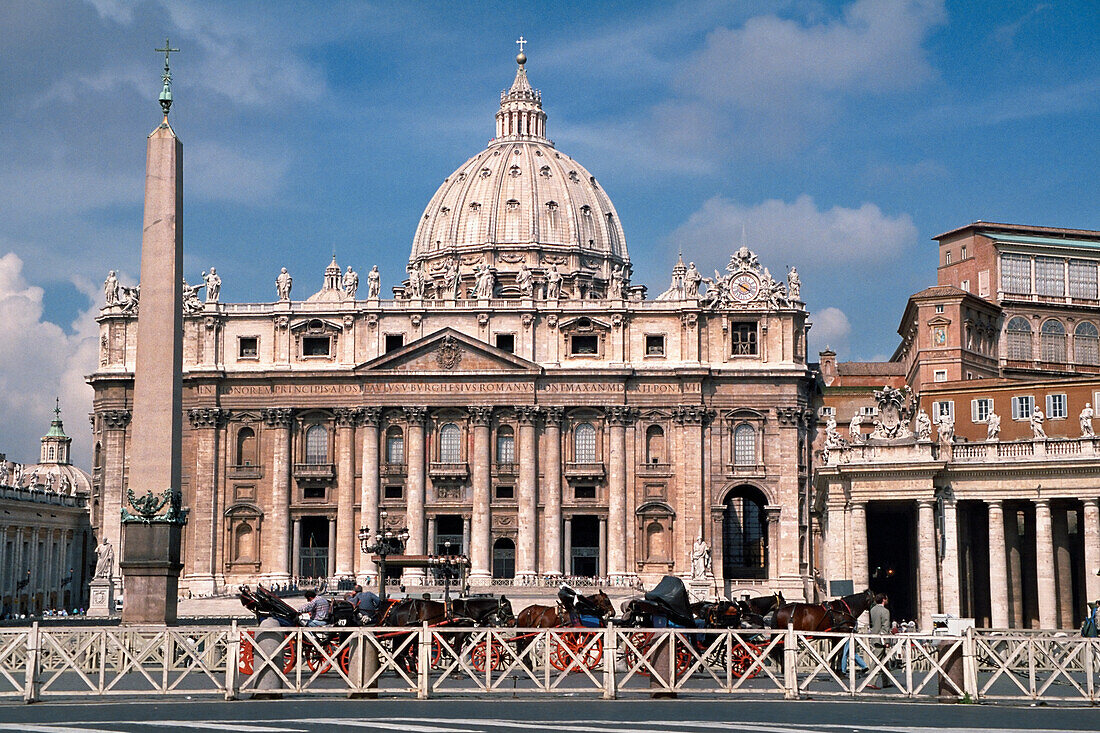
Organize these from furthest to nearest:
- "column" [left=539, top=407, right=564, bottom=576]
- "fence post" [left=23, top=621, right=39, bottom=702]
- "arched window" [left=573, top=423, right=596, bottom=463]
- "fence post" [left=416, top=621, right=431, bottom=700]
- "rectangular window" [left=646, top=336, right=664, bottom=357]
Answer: "rectangular window" [left=646, top=336, right=664, bottom=357] < "arched window" [left=573, top=423, right=596, bottom=463] < "column" [left=539, top=407, right=564, bottom=576] < "fence post" [left=416, top=621, right=431, bottom=700] < "fence post" [left=23, top=621, right=39, bottom=702]

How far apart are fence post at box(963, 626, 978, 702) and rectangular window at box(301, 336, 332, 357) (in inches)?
2959

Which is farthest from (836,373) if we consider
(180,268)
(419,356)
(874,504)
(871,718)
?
(871,718)

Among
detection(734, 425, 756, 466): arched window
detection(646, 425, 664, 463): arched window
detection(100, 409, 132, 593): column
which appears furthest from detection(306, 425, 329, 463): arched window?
detection(734, 425, 756, 466): arched window

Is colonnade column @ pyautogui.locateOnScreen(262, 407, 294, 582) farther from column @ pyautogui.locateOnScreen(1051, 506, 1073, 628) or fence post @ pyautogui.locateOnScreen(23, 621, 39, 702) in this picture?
fence post @ pyautogui.locateOnScreen(23, 621, 39, 702)

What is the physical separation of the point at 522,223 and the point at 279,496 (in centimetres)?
4392

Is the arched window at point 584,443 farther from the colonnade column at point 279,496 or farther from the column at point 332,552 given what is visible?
the colonnade column at point 279,496

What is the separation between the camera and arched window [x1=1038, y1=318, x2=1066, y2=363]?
90.9 m

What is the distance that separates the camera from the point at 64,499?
379ft

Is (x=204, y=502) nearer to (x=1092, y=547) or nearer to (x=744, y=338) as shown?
(x=744, y=338)

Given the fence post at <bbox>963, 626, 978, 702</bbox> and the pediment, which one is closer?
the fence post at <bbox>963, 626, 978, 702</bbox>

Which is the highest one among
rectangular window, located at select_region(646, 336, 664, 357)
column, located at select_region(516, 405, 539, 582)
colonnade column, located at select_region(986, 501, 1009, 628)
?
rectangular window, located at select_region(646, 336, 664, 357)

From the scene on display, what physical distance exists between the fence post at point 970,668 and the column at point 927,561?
2637cm

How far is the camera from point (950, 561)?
5488 cm

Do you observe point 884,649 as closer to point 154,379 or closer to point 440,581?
point 154,379
